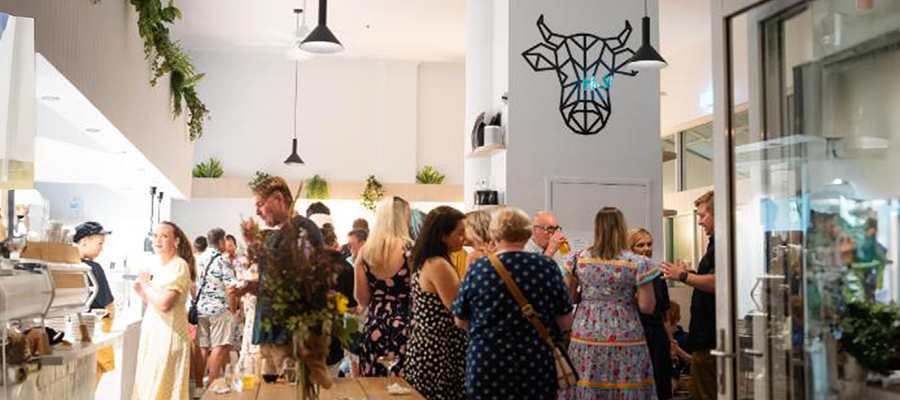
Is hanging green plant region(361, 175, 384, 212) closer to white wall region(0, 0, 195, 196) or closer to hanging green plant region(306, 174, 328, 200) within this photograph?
hanging green plant region(306, 174, 328, 200)

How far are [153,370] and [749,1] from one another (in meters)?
4.01

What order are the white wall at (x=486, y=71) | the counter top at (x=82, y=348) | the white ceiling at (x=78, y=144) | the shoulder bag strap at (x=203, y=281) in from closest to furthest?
the counter top at (x=82, y=348) < the white ceiling at (x=78, y=144) < the shoulder bag strap at (x=203, y=281) < the white wall at (x=486, y=71)

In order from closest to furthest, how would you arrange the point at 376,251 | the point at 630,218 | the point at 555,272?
1. the point at 555,272
2. the point at 376,251
3. the point at 630,218

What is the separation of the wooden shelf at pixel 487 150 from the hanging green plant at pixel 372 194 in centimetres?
697

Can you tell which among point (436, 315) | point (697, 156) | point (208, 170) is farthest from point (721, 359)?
point (208, 170)

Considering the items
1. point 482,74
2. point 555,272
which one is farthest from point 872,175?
point 482,74

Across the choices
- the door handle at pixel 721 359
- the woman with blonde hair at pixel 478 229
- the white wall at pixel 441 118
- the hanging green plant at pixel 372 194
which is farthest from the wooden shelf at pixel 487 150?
the white wall at pixel 441 118

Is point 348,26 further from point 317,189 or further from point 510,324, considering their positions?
point 510,324

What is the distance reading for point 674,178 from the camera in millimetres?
13219

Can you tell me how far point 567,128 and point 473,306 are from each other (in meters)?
4.10

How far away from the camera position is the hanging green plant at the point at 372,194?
14914 millimetres

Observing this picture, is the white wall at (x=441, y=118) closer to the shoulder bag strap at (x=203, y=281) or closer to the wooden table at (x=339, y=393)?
the shoulder bag strap at (x=203, y=281)

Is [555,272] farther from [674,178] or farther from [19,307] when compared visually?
[674,178]

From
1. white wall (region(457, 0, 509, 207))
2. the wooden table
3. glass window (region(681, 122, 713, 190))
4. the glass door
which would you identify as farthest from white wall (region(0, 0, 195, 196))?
glass window (region(681, 122, 713, 190))
